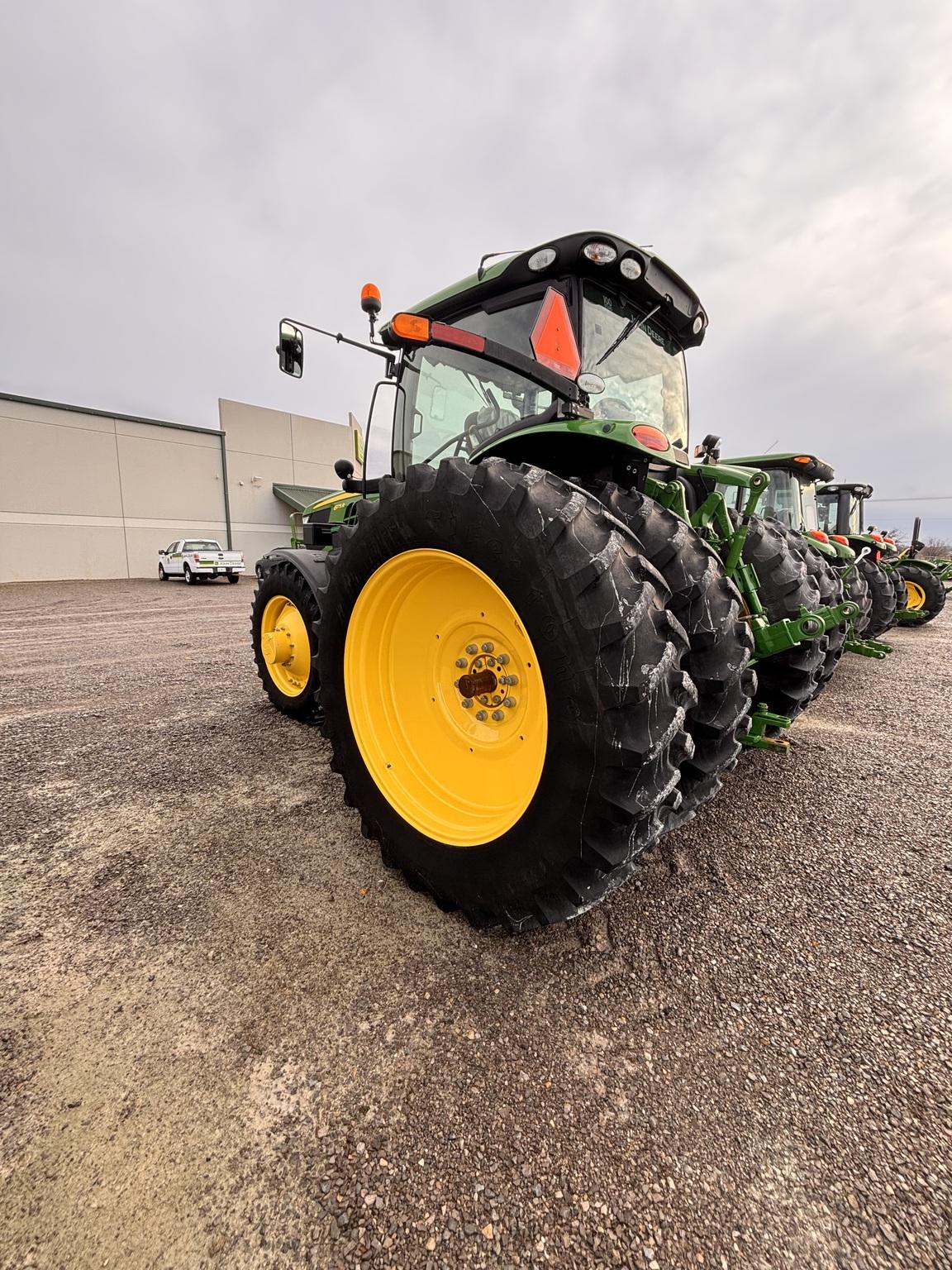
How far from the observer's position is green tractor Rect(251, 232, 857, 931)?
1.34 meters

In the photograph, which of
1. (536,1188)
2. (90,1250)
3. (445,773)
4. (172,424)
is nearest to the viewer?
(90,1250)

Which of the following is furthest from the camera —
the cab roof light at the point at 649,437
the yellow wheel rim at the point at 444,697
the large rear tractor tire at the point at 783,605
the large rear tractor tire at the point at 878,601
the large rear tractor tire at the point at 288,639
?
the large rear tractor tire at the point at 878,601

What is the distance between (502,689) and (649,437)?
1102mm

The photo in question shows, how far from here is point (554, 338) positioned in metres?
2.17

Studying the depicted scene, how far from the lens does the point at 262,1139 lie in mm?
1102

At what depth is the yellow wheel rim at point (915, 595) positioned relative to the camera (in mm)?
8836

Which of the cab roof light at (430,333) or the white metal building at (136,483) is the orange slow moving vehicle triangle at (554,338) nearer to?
the cab roof light at (430,333)

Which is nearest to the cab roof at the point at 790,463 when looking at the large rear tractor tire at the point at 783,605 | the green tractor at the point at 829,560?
the green tractor at the point at 829,560

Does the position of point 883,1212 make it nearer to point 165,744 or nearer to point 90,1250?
point 90,1250

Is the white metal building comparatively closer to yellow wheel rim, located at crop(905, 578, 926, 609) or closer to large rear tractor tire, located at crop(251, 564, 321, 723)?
yellow wheel rim, located at crop(905, 578, 926, 609)

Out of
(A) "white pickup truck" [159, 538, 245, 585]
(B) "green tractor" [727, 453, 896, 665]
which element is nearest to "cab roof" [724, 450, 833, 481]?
(B) "green tractor" [727, 453, 896, 665]

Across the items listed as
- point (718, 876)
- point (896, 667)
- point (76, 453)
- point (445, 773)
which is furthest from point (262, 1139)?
point (76, 453)

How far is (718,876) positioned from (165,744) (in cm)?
315

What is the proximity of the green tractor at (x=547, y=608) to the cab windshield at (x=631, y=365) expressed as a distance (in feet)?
0.05
